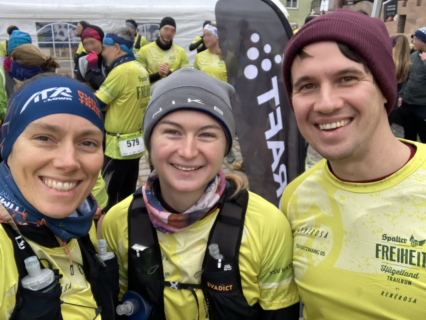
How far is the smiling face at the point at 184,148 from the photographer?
66.0 inches

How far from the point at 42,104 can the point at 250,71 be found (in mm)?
1744

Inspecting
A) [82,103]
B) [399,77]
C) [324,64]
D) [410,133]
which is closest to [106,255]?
[82,103]

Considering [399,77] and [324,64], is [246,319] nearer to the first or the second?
[324,64]

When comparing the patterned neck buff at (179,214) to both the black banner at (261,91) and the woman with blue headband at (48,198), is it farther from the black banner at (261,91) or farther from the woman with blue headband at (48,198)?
the black banner at (261,91)

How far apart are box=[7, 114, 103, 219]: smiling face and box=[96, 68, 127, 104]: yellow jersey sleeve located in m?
3.09

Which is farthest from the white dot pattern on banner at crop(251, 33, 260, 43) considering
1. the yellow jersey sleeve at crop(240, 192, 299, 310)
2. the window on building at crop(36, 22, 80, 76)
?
the window on building at crop(36, 22, 80, 76)

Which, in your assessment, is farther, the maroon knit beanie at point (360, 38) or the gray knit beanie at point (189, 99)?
the gray knit beanie at point (189, 99)

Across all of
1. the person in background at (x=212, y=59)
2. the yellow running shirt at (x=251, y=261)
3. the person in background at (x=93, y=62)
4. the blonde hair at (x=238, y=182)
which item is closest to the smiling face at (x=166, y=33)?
the person in background at (x=212, y=59)

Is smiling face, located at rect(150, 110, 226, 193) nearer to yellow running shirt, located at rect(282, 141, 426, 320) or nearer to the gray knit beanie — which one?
the gray knit beanie

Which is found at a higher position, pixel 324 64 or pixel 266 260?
pixel 324 64

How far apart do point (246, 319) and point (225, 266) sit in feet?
0.93

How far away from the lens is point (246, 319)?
5.53 feet

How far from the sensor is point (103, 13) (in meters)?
10.3

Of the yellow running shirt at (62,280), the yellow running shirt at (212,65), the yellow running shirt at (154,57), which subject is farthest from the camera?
the yellow running shirt at (154,57)
